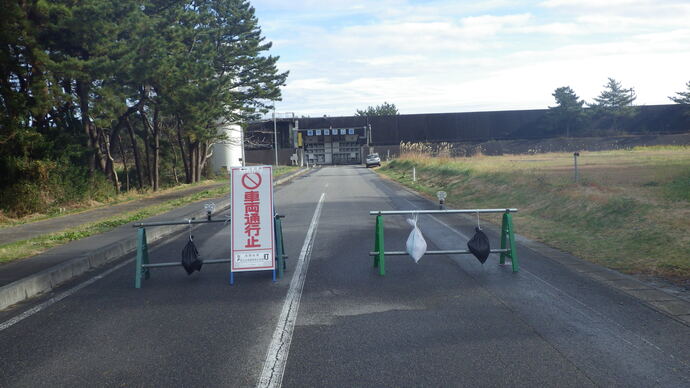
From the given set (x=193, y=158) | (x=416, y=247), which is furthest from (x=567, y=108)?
(x=416, y=247)

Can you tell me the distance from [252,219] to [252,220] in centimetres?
1

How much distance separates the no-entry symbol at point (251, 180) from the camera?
26.9 ft

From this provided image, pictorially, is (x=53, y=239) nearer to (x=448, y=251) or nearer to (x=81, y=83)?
(x=448, y=251)

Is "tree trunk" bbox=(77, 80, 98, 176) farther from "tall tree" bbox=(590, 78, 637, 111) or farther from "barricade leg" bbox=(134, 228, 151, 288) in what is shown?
"tall tree" bbox=(590, 78, 637, 111)

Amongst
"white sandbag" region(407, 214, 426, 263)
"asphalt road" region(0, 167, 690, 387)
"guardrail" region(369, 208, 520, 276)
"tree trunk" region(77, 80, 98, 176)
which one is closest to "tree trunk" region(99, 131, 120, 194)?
"tree trunk" region(77, 80, 98, 176)

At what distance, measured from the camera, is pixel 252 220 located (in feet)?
26.8

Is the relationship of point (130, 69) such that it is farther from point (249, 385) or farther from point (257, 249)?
point (249, 385)

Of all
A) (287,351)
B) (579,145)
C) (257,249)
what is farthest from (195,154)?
(579,145)

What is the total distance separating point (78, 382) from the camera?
4.55 m

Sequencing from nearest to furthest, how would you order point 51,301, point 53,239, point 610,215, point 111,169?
point 51,301 < point 610,215 < point 53,239 < point 111,169

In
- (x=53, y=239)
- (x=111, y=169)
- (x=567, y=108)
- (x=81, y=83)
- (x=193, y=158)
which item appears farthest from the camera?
(x=567, y=108)

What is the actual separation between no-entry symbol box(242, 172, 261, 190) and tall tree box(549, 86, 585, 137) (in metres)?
75.3

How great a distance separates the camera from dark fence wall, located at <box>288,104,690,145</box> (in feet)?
249

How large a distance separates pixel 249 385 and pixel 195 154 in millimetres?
39693
